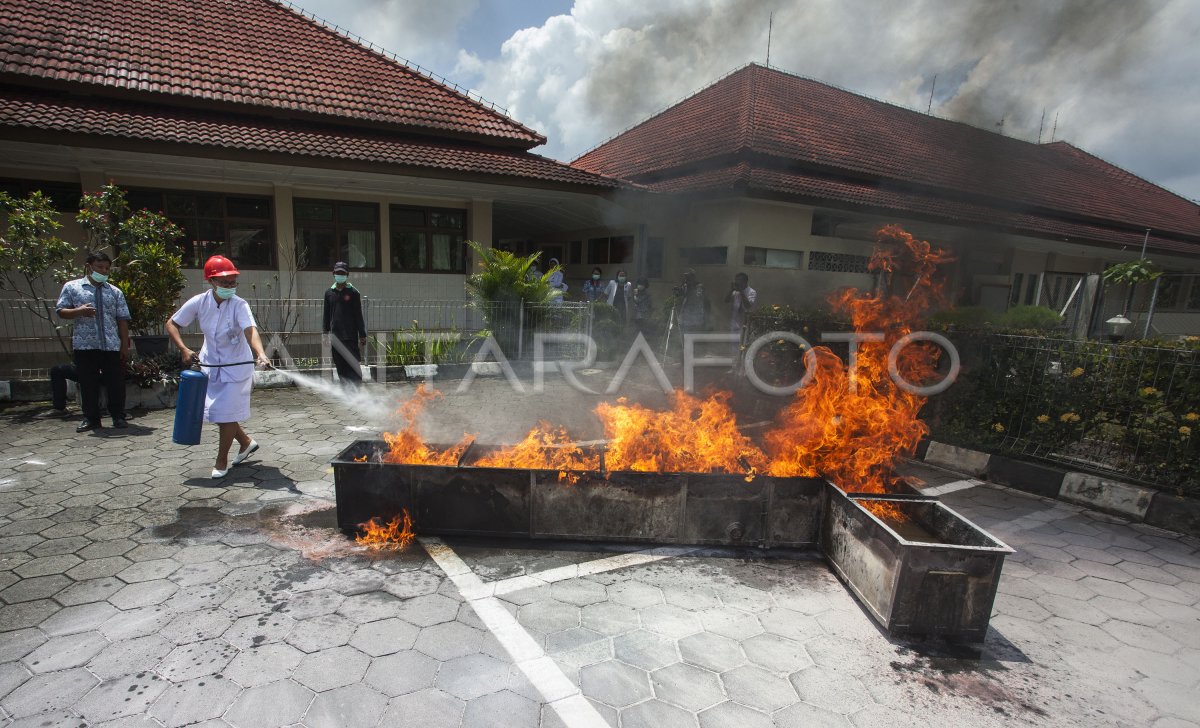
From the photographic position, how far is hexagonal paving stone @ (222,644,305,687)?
2691 mm

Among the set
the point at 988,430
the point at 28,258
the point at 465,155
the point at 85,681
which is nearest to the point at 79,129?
the point at 28,258

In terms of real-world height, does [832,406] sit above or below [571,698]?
above

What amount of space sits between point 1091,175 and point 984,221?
2161 centimetres

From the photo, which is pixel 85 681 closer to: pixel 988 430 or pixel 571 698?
pixel 571 698

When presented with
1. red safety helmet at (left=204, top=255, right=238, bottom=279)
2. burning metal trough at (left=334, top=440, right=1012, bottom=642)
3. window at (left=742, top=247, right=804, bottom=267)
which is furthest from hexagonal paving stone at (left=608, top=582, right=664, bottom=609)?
window at (left=742, top=247, right=804, bottom=267)

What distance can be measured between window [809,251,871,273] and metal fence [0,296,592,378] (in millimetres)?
7362

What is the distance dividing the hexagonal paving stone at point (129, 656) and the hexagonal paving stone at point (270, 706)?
2.12 ft

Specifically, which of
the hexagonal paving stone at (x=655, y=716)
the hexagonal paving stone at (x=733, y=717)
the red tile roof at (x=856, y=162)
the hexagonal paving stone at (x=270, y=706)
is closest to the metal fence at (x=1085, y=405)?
the red tile roof at (x=856, y=162)

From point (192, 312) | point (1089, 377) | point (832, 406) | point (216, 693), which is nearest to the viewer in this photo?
point (216, 693)

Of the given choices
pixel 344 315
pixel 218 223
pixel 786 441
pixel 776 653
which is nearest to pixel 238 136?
pixel 218 223

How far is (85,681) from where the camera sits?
2.63 metres

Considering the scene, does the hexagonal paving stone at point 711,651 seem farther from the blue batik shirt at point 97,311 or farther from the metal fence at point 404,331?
the metal fence at point 404,331

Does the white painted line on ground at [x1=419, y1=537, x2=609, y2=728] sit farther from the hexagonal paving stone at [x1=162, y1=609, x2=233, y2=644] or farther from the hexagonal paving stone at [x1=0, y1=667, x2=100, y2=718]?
the hexagonal paving stone at [x1=0, y1=667, x2=100, y2=718]

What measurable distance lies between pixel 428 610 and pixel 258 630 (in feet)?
3.02
